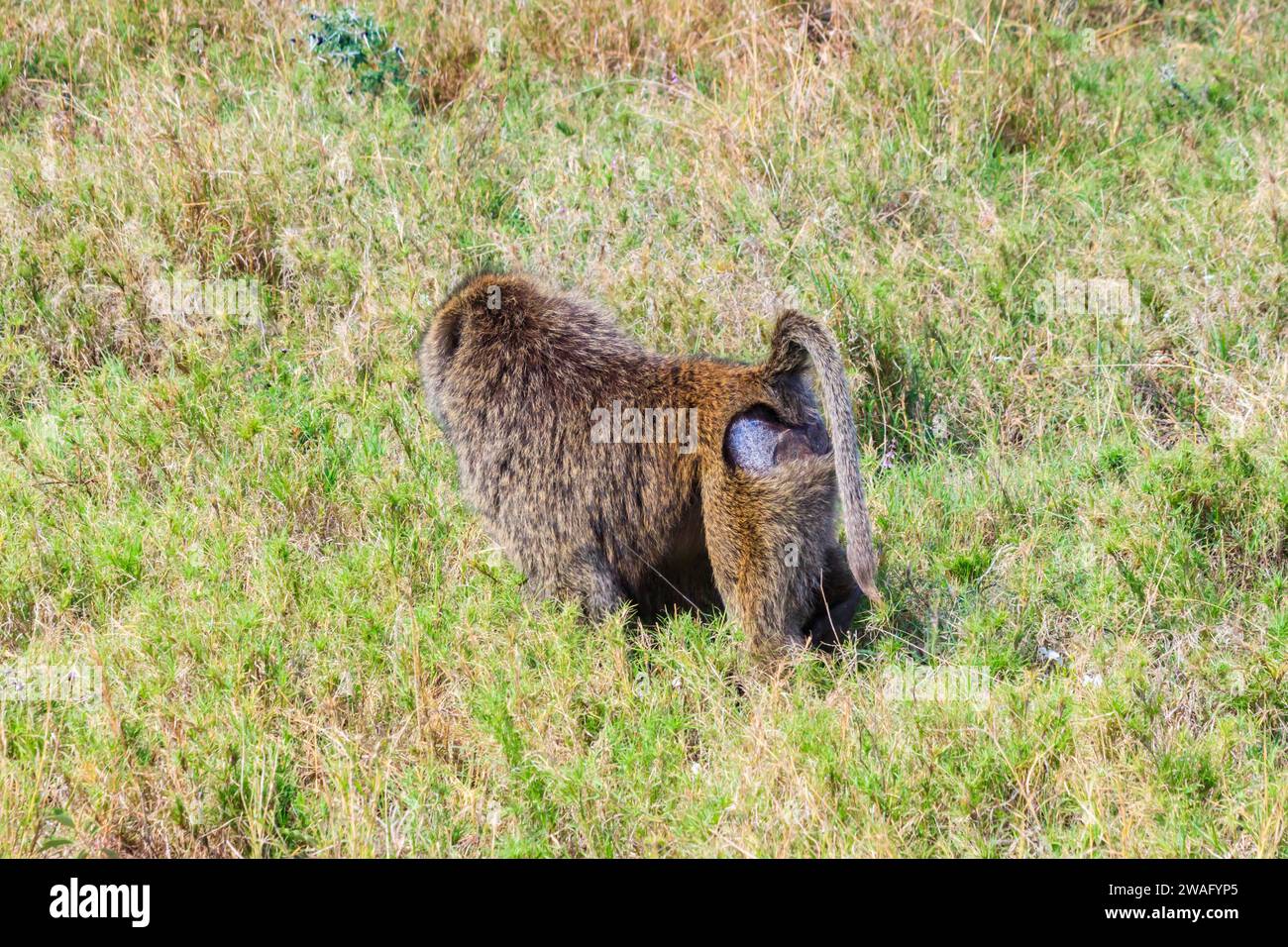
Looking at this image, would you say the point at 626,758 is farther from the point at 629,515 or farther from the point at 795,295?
the point at 795,295

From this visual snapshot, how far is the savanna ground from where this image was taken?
3.64m

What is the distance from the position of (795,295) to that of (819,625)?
1894 millimetres

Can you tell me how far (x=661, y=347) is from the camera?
568 centimetres

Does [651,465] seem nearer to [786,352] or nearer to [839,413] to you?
[786,352]

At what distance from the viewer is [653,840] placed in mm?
3490
